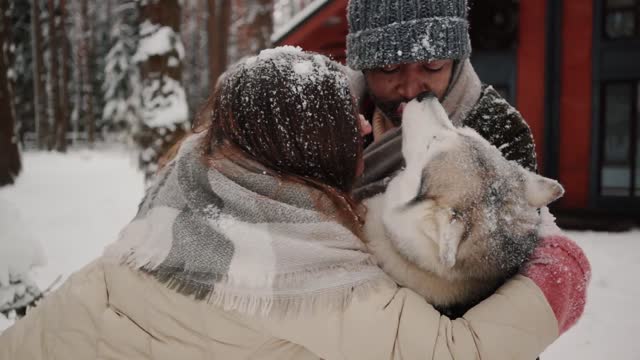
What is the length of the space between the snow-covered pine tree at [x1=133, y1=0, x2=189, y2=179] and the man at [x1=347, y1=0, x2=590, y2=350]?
5.13 metres

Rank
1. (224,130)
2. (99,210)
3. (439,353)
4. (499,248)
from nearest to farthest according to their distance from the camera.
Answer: (439,353)
(224,130)
(499,248)
(99,210)

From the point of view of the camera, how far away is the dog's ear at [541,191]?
1591 mm

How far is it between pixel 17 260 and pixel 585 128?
9.58 m

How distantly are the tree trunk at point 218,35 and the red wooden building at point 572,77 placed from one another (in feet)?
26.3

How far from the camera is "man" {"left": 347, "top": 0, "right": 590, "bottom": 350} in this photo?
6.04 feet

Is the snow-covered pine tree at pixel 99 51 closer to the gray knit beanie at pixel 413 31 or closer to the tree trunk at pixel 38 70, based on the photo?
the tree trunk at pixel 38 70

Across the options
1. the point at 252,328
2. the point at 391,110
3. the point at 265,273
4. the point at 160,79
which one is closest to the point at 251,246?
the point at 265,273

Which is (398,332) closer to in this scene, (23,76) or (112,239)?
(112,239)

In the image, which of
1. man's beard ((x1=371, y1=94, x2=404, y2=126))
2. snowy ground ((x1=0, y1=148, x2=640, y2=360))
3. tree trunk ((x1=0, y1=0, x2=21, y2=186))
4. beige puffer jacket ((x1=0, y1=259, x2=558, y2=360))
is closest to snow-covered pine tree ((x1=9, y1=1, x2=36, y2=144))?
snowy ground ((x1=0, y1=148, x2=640, y2=360))

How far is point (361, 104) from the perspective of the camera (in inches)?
89.4

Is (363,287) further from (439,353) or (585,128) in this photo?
(585,128)

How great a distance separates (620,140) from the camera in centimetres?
1008

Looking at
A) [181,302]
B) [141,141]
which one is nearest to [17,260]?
[181,302]

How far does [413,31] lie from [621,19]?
9.66 m
